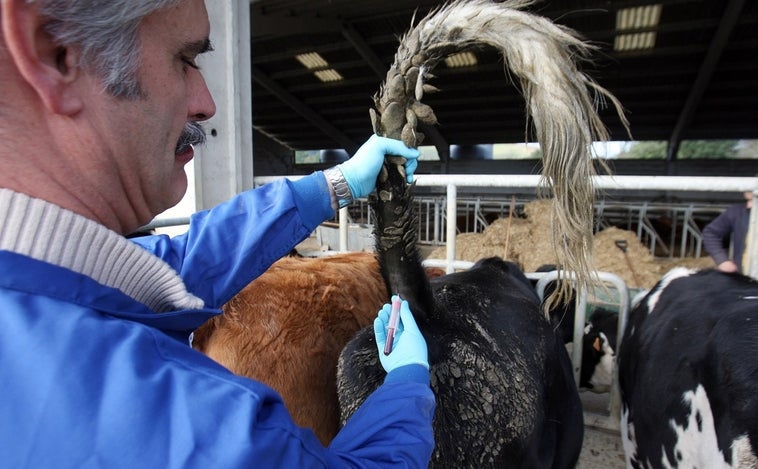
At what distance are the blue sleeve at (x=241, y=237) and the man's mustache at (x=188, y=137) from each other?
36 cm

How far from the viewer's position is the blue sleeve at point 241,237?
1.37m

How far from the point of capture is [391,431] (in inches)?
33.3

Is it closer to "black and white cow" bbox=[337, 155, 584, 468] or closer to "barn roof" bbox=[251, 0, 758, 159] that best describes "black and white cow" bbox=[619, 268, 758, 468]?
"black and white cow" bbox=[337, 155, 584, 468]

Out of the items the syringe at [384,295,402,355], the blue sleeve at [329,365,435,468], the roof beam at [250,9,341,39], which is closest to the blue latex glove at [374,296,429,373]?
the syringe at [384,295,402,355]

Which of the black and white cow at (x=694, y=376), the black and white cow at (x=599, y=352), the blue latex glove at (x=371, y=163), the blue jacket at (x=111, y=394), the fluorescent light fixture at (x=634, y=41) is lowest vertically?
the black and white cow at (x=599, y=352)

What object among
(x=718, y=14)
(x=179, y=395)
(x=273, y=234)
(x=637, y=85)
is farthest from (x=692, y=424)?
(x=637, y=85)

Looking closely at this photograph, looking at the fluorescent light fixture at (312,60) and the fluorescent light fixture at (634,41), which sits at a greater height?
the fluorescent light fixture at (312,60)

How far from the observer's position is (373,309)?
82.1 inches

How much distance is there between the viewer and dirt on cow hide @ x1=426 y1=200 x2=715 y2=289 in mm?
7566

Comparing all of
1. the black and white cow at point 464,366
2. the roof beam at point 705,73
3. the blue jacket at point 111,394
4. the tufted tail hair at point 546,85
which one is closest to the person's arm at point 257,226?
the black and white cow at point 464,366

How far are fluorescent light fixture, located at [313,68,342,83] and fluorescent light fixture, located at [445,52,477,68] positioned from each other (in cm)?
367

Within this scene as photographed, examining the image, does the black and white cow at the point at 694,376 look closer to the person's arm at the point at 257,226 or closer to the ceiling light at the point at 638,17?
the person's arm at the point at 257,226

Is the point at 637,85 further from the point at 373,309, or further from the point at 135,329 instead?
the point at 135,329

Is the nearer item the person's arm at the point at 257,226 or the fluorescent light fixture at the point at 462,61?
the person's arm at the point at 257,226
